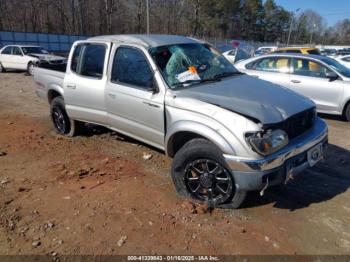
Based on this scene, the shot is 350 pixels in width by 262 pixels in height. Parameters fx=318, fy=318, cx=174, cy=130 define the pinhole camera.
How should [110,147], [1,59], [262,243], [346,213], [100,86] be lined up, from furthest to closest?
1. [1,59]
2. [110,147]
3. [100,86]
4. [346,213]
5. [262,243]

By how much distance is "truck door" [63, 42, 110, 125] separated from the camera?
4.84 metres

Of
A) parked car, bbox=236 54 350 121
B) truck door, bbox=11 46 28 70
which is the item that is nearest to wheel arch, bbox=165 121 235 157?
parked car, bbox=236 54 350 121

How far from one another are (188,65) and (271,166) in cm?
182

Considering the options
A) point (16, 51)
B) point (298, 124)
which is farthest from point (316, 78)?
point (16, 51)

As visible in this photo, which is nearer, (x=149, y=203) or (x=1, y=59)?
(x=149, y=203)

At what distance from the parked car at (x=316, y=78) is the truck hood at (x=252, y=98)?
153 inches

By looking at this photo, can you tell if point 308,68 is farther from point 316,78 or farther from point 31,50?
point 31,50

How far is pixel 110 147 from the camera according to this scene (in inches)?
223

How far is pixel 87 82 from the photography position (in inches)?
198

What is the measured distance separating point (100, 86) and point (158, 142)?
1357 millimetres

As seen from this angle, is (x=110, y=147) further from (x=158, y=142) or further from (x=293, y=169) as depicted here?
(x=293, y=169)

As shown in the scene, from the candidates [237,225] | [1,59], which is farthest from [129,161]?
[1,59]

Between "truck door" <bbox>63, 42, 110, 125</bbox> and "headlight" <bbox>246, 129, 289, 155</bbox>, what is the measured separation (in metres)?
2.55

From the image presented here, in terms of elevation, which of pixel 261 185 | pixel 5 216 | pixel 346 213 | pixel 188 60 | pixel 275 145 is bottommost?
pixel 5 216
